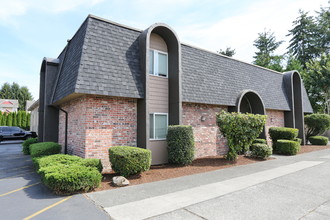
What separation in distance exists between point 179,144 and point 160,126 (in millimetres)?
1380

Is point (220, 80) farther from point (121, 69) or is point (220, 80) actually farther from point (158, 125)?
point (121, 69)

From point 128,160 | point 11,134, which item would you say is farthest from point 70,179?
point 11,134

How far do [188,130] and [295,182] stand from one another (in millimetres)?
4214

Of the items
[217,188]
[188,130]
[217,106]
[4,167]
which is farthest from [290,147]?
[4,167]

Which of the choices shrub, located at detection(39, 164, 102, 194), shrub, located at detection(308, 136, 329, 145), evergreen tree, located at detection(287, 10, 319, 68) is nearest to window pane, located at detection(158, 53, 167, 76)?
shrub, located at detection(39, 164, 102, 194)

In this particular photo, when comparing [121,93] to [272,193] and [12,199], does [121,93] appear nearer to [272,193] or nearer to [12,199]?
[12,199]

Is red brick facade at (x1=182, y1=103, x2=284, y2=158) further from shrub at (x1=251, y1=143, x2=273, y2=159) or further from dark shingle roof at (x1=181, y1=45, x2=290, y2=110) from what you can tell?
shrub at (x1=251, y1=143, x2=273, y2=159)

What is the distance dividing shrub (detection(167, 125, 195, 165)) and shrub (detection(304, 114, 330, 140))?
46.6 ft

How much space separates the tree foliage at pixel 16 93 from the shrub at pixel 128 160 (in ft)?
214

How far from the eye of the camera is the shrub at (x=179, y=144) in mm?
8625

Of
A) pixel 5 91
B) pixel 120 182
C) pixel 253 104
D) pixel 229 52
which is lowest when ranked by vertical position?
pixel 120 182

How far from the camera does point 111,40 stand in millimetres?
8641

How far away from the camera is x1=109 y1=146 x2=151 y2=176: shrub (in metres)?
6.70

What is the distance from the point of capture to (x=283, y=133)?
13.6m
